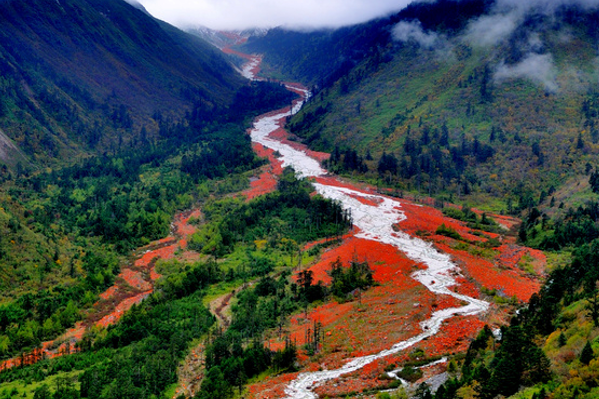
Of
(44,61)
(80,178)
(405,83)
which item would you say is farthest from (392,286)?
(44,61)

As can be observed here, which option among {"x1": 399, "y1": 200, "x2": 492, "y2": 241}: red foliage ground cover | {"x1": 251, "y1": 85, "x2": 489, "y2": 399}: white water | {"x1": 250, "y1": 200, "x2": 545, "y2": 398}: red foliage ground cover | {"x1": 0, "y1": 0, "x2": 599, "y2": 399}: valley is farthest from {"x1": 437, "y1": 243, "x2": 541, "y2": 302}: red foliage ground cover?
{"x1": 399, "y1": 200, "x2": 492, "y2": 241}: red foliage ground cover

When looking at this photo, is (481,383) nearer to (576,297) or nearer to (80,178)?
(576,297)

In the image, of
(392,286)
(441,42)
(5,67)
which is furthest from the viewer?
(441,42)

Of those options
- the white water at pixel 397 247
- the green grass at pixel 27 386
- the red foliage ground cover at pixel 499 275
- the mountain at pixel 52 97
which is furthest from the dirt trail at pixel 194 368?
the mountain at pixel 52 97

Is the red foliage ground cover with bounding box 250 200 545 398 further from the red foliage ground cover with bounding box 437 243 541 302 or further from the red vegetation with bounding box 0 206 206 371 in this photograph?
the red vegetation with bounding box 0 206 206 371

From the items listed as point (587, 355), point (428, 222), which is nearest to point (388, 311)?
point (587, 355)

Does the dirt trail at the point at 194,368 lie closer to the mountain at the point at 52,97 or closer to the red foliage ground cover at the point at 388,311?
the red foliage ground cover at the point at 388,311

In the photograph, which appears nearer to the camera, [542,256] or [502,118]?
[542,256]
